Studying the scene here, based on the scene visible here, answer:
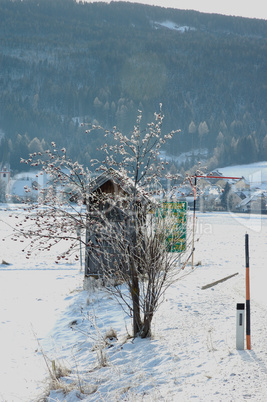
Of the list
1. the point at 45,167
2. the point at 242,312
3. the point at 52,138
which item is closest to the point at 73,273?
the point at 45,167

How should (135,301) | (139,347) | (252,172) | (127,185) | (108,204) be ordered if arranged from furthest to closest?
1. (252,172)
2. (108,204)
3. (127,185)
4. (135,301)
5. (139,347)

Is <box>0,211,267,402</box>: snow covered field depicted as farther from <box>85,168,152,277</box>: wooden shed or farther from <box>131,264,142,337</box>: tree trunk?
<box>85,168,152,277</box>: wooden shed

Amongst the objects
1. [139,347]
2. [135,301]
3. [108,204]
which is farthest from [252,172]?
[139,347]

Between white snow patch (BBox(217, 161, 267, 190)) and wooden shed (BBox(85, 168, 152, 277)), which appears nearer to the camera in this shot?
wooden shed (BBox(85, 168, 152, 277))

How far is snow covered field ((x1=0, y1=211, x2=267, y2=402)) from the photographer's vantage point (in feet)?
16.5

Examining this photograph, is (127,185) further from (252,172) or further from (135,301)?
(252,172)

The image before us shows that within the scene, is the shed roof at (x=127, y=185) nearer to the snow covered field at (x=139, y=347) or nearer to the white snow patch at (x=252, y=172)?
the snow covered field at (x=139, y=347)

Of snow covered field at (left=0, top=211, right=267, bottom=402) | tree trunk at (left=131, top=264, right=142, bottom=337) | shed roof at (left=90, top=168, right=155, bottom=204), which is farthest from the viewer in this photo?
shed roof at (left=90, top=168, right=155, bottom=204)

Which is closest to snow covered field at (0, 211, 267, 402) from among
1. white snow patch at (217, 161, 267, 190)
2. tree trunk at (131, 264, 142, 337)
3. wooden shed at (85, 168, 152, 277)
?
tree trunk at (131, 264, 142, 337)

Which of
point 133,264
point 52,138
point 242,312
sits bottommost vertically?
point 242,312

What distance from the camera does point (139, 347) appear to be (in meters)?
6.57

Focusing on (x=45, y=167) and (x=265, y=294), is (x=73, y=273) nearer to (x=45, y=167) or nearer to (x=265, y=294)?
(x=265, y=294)

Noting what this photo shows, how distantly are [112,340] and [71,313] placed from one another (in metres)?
2.83

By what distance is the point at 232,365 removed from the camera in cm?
523
